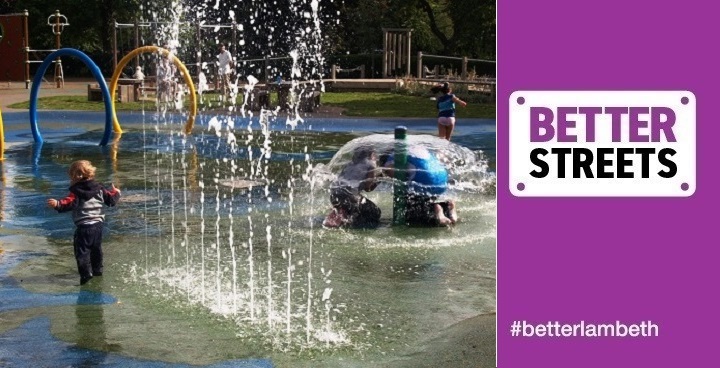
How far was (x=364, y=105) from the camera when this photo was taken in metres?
27.1

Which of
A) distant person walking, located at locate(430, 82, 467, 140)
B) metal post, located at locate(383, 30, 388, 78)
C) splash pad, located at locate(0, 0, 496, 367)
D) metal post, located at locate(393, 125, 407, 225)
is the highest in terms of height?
metal post, located at locate(383, 30, 388, 78)

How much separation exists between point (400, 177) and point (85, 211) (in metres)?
3.36

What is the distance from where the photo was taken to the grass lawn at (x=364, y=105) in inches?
961

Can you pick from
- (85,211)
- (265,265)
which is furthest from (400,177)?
(85,211)

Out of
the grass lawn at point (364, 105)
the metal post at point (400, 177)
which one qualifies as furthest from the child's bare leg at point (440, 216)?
the grass lawn at point (364, 105)

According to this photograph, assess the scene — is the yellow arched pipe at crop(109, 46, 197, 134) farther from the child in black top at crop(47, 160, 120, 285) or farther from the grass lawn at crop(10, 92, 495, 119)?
the child in black top at crop(47, 160, 120, 285)

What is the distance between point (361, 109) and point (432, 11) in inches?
790

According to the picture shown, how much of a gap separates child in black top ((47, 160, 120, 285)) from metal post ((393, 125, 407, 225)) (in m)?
3.12

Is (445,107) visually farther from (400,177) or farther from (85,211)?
(85,211)

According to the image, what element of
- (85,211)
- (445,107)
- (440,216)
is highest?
(445,107)

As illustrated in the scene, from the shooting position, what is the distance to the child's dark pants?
23.8ft

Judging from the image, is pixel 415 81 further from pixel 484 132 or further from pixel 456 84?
pixel 484 132

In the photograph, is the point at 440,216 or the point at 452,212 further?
the point at 452,212

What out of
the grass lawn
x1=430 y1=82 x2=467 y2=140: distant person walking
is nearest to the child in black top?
x1=430 y1=82 x2=467 y2=140: distant person walking
